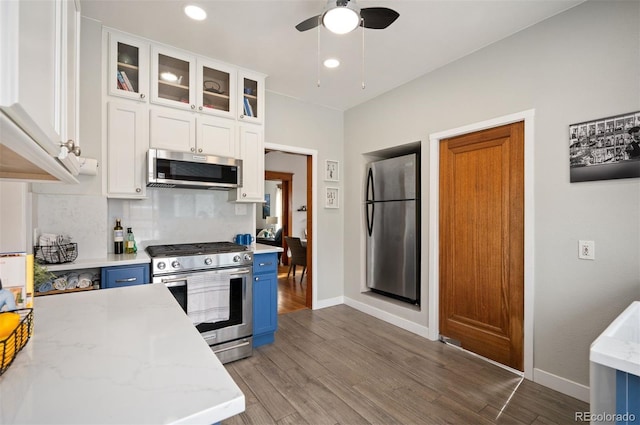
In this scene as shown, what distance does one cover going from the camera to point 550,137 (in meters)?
2.28

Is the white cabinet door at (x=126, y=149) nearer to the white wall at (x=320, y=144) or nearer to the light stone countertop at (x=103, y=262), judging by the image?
the light stone countertop at (x=103, y=262)

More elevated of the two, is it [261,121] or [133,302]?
[261,121]

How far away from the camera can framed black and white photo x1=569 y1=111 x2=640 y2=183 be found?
1902 mm

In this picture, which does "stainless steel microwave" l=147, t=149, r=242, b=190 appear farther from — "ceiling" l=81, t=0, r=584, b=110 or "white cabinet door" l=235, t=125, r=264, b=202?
"ceiling" l=81, t=0, r=584, b=110

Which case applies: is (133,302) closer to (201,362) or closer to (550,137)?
(201,362)

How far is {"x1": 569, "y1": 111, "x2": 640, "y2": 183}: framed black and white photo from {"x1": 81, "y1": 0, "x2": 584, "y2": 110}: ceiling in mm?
887

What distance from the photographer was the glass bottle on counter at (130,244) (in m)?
2.70

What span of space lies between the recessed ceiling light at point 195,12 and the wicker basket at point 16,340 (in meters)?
2.17

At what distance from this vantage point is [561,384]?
2201 mm

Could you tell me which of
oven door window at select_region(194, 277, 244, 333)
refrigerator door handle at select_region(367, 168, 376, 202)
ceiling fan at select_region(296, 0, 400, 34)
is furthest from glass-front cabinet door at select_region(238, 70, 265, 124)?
oven door window at select_region(194, 277, 244, 333)

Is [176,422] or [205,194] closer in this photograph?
[176,422]

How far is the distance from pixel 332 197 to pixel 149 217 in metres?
2.24

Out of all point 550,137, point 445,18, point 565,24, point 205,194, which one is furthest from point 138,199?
point 565,24

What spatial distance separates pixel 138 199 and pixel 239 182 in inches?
36.5
